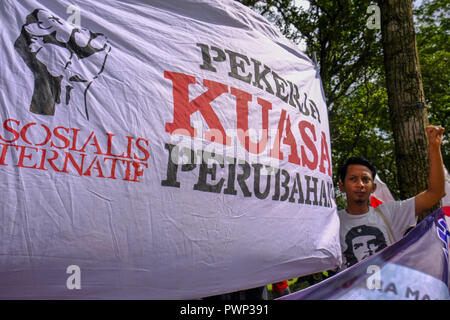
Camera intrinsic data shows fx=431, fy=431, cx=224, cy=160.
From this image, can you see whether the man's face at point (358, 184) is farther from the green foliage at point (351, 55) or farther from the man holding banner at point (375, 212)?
the green foliage at point (351, 55)

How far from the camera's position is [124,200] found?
1.72 meters

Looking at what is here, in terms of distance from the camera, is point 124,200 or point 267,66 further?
point 267,66

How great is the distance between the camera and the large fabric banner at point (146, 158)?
1576 mm

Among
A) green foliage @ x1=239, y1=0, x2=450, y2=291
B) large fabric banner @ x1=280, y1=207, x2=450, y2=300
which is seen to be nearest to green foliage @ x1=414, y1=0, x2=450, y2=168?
green foliage @ x1=239, y1=0, x2=450, y2=291

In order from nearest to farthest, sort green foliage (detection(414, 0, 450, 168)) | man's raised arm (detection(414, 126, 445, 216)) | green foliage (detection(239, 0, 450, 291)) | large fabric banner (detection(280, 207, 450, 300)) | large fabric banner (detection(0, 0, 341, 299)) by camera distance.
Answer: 1. large fabric banner (detection(0, 0, 341, 299))
2. large fabric banner (detection(280, 207, 450, 300))
3. man's raised arm (detection(414, 126, 445, 216))
4. green foliage (detection(239, 0, 450, 291))
5. green foliage (detection(414, 0, 450, 168))

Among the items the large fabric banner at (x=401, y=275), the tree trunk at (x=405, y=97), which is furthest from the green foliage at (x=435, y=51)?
the large fabric banner at (x=401, y=275)

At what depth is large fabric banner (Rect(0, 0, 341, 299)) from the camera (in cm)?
158

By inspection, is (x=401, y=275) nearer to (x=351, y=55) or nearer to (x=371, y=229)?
(x=371, y=229)

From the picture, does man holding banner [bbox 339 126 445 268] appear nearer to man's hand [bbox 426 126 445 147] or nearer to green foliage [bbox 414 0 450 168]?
man's hand [bbox 426 126 445 147]

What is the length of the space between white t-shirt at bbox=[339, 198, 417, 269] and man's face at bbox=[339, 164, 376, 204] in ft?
0.36

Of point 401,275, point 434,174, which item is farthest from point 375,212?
point 401,275
